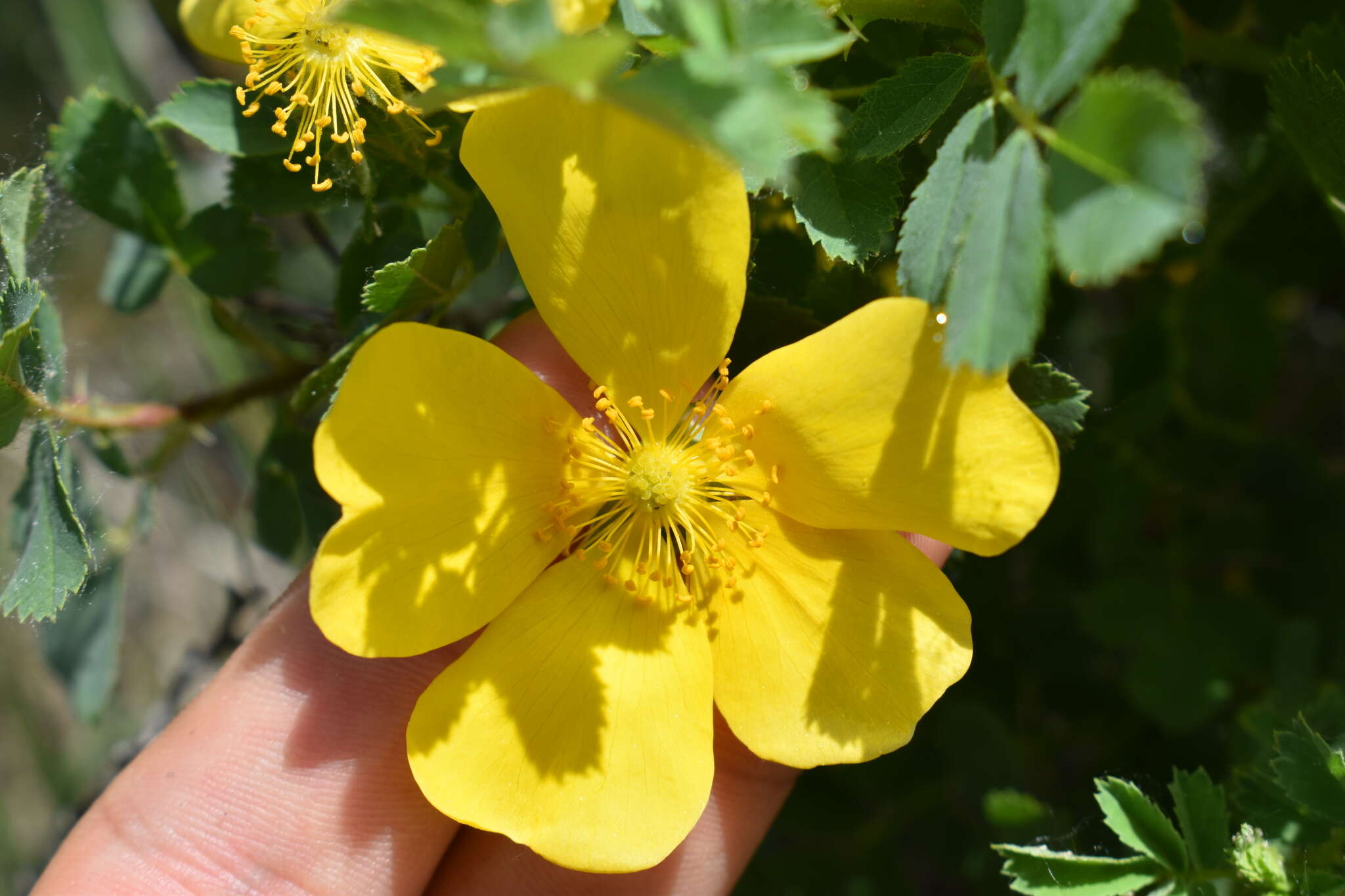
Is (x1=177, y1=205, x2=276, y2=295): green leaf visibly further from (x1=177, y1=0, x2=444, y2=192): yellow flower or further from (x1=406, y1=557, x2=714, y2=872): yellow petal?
(x1=406, y1=557, x2=714, y2=872): yellow petal

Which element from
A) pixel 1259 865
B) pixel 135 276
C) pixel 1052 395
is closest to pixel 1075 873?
pixel 1259 865

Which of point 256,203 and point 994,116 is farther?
point 256,203

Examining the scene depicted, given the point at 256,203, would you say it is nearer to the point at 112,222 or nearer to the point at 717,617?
the point at 112,222

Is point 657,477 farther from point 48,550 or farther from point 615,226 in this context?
point 48,550

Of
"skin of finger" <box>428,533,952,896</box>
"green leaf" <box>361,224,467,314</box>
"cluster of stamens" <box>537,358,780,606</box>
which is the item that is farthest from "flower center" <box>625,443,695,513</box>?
"skin of finger" <box>428,533,952,896</box>

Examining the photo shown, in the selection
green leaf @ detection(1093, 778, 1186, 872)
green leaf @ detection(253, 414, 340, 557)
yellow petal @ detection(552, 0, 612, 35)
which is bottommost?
green leaf @ detection(253, 414, 340, 557)

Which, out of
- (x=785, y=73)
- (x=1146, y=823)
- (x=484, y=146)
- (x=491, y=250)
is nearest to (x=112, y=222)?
(x=491, y=250)

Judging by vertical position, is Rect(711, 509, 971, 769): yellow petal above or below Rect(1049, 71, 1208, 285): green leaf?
below
